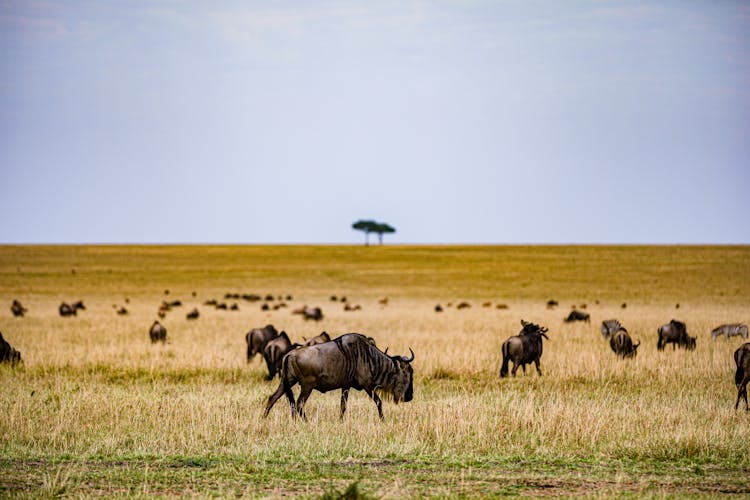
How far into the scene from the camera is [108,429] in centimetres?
1220

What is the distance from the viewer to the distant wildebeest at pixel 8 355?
64.9 ft

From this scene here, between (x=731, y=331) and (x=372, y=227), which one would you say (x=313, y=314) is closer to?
(x=731, y=331)

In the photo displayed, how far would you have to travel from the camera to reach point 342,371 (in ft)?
41.7

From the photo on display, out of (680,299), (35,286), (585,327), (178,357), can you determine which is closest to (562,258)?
(680,299)

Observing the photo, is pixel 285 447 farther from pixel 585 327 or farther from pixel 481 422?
pixel 585 327

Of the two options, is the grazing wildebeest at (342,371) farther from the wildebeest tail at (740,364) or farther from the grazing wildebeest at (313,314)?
the grazing wildebeest at (313,314)

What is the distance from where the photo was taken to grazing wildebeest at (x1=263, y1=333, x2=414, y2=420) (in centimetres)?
1252

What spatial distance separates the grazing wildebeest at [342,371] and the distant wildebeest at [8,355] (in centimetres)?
1010

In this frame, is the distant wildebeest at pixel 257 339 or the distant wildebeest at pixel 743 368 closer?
the distant wildebeest at pixel 743 368

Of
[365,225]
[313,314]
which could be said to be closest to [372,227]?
[365,225]

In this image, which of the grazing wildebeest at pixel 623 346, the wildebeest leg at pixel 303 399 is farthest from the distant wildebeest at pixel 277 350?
the grazing wildebeest at pixel 623 346

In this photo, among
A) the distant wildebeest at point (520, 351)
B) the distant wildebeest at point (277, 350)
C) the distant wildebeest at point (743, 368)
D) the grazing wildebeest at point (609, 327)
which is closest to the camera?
the distant wildebeest at point (743, 368)

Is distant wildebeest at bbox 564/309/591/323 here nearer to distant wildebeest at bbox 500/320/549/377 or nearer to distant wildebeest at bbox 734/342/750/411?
distant wildebeest at bbox 500/320/549/377

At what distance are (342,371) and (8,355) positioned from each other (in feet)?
36.9
